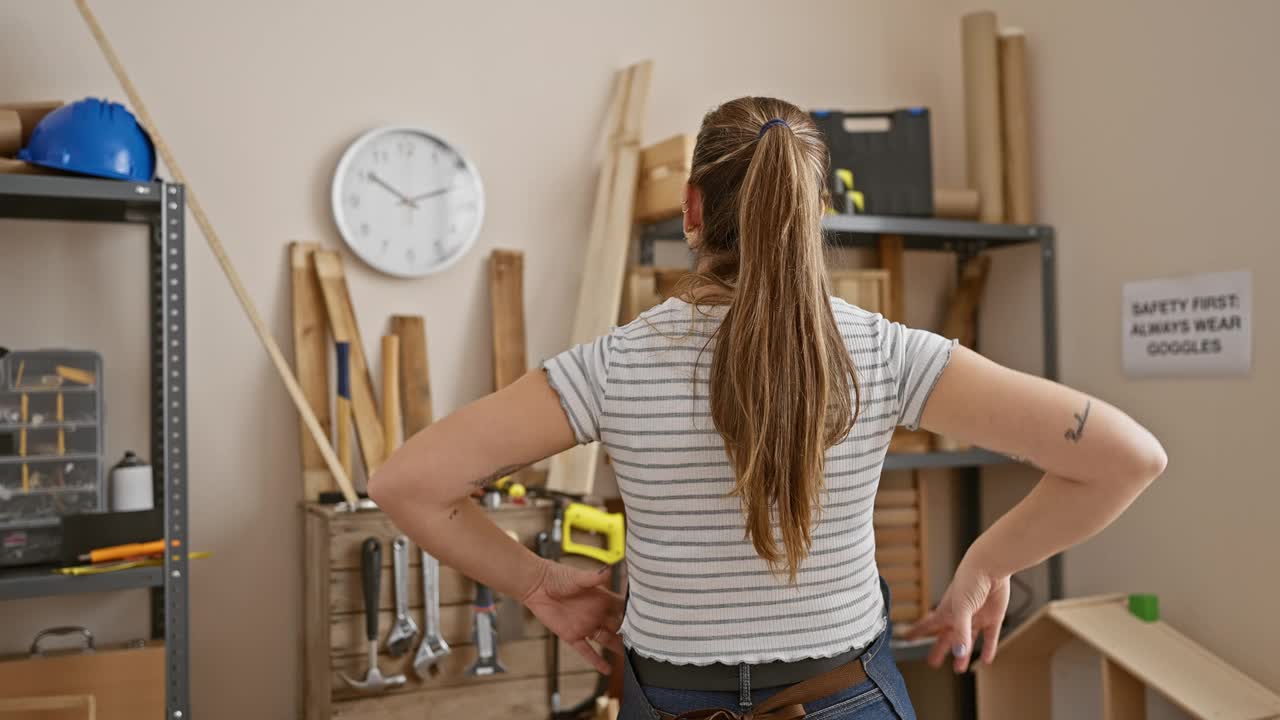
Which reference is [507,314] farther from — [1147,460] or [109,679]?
[1147,460]

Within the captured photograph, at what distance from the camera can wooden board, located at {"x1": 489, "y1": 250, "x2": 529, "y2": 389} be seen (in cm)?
281

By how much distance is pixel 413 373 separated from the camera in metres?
2.72

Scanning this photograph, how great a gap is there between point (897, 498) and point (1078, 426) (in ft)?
6.40

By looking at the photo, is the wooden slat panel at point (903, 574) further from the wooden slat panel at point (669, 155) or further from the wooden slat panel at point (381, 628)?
the wooden slat panel at point (669, 155)

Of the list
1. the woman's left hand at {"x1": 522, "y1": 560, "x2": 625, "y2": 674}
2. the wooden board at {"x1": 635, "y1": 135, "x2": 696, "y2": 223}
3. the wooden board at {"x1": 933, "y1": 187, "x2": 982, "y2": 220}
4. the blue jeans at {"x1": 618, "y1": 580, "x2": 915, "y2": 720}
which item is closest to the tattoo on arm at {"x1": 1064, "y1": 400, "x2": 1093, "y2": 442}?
the blue jeans at {"x1": 618, "y1": 580, "x2": 915, "y2": 720}

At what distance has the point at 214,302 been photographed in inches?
101

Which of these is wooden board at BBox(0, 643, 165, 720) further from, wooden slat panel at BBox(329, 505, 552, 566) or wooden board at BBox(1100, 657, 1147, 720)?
wooden board at BBox(1100, 657, 1147, 720)

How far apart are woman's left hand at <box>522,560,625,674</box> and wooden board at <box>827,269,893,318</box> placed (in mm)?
1634

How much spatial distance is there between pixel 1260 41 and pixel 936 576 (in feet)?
5.38

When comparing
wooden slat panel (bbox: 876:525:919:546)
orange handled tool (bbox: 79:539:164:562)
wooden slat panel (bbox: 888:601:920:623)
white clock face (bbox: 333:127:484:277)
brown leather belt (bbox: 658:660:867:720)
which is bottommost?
wooden slat panel (bbox: 888:601:920:623)

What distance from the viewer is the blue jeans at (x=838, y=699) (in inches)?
47.2

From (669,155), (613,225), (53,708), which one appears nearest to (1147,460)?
(669,155)

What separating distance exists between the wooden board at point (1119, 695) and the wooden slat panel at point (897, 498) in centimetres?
78

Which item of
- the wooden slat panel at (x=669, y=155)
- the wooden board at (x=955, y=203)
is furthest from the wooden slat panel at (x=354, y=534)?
the wooden board at (x=955, y=203)
